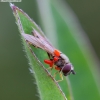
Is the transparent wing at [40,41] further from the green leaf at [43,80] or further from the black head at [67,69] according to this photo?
the green leaf at [43,80]

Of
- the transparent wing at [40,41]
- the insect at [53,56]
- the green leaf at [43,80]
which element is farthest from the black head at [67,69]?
the green leaf at [43,80]

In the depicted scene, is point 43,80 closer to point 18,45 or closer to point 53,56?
point 53,56

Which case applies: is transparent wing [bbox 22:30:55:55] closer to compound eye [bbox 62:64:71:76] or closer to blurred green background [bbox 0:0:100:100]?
compound eye [bbox 62:64:71:76]

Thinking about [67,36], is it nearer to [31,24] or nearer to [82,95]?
[82,95]

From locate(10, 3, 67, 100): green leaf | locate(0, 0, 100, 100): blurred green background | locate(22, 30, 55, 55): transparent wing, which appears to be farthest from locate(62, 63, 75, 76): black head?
locate(0, 0, 100, 100): blurred green background

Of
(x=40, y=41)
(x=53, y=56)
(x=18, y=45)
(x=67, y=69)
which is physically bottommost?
(x=67, y=69)

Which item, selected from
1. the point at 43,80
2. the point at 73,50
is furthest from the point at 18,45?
the point at 43,80
